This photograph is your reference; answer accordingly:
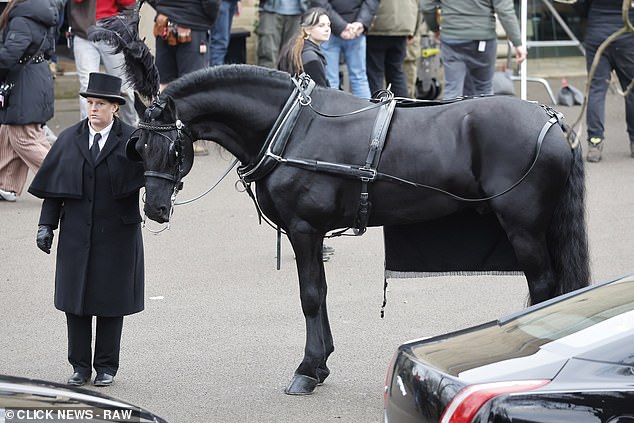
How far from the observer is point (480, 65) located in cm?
1243

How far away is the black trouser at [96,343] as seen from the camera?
6801mm

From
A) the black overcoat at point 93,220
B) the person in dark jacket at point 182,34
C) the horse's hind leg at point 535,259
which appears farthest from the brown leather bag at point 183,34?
the horse's hind leg at point 535,259

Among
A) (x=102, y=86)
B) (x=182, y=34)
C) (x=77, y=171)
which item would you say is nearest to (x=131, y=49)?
(x=102, y=86)

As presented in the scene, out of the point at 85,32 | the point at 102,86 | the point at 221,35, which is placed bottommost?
the point at 221,35

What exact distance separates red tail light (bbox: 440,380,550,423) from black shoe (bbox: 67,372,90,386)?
132 inches

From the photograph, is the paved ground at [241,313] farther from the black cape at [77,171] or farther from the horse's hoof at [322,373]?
the black cape at [77,171]

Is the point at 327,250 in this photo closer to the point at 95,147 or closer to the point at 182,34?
the point at 95,147

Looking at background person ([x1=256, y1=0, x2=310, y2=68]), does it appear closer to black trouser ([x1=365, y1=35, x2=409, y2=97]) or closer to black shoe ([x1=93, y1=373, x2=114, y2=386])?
black trouser ([x1=365, y1=35, x2=409, y2=97])

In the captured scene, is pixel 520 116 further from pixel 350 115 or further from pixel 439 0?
pixel 439 0

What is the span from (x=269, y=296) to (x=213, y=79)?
8.57 ft

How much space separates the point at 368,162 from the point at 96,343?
196 cm

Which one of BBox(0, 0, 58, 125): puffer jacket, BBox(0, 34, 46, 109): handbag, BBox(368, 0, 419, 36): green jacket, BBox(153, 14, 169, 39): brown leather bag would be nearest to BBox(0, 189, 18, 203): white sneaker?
BBox(0, 0, 58, 125): puffer jacket

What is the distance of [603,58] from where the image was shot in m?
12.5

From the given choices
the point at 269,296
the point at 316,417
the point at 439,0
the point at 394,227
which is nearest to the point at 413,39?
the point at 439,0
